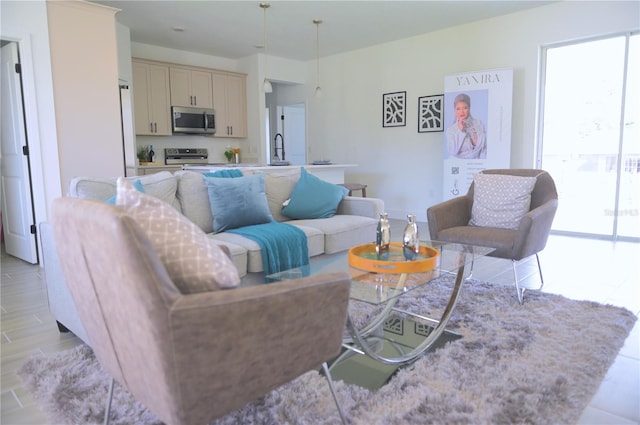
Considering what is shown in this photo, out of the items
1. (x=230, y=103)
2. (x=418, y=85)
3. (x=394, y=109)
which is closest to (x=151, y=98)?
(x=230, y=103)

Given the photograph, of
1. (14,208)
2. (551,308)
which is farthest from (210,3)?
(551,308)

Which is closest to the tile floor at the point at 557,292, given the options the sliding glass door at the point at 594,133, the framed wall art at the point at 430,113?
the sliding glass door at the point at 594,133

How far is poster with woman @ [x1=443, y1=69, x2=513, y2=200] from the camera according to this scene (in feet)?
17.2

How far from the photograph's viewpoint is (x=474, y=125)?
547cm

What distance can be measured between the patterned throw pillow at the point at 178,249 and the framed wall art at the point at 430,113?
17.7ft

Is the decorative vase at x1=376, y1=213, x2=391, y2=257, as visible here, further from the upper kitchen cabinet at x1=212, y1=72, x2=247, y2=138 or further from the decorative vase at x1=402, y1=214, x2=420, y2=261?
the upper kitchen cabinet at x1=212, y1=72, x2=247, y2=138

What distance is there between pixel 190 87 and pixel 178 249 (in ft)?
20.3

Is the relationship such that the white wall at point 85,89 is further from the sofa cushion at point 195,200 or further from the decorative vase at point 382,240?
the decorative vase at point 382,240

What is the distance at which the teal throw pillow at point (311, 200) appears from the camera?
135 inches

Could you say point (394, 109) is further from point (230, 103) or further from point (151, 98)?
point (151, 98)

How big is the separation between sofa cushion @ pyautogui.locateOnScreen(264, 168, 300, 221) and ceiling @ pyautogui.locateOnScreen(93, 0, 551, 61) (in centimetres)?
241

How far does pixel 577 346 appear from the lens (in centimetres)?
214

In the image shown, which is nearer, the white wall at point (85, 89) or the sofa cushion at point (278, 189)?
the sofa cushion at point (278, 189)

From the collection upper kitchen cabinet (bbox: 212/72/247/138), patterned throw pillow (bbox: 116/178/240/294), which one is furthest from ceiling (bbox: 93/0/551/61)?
patterned throw pillow (bbox: 116/178/240/294)
